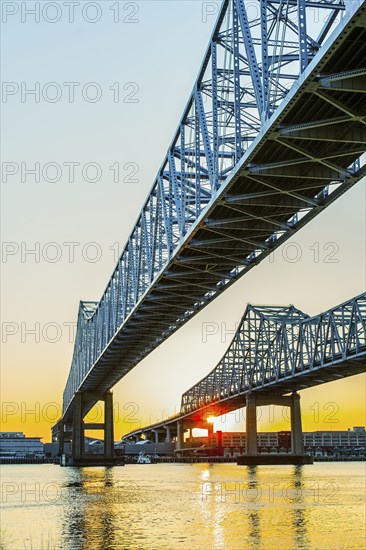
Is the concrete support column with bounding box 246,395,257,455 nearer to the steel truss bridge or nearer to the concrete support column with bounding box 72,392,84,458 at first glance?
the concrete support column with bounding box 72,392,84,458

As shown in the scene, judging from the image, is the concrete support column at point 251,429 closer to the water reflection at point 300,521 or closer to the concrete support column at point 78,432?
the concrete support column at point 78,432

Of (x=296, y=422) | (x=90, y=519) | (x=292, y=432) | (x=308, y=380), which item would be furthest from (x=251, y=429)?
(x=90, y=519)

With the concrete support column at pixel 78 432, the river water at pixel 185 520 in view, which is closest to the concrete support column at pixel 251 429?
the concrete support column at pixel 78 432

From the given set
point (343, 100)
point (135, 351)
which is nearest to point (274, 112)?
point (343, 100)

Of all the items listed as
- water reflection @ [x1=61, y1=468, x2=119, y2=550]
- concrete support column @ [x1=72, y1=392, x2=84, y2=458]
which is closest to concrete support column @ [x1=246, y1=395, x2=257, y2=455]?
concrete support column @ [x1=72, y1=392, x2=84, y2=458]

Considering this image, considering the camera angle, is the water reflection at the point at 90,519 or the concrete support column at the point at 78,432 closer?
the water reflection at the point at 90,519

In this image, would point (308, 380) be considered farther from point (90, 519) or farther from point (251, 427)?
point (90, 519)

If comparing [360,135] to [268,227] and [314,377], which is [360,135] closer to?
[268,227]
